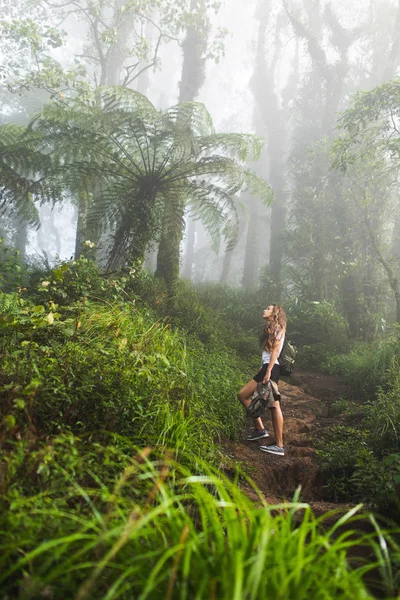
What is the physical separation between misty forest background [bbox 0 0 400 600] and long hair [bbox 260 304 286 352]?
831 mm

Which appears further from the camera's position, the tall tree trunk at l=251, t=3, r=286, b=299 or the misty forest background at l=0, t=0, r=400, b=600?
the tall tree trunk at l=251, t=3, r=286, b=299

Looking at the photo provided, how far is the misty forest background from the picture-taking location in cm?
143

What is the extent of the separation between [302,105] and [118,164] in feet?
48.4

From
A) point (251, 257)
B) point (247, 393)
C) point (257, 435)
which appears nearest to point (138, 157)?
point (247, 393)

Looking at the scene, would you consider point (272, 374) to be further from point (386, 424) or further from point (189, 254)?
point (189, 254)

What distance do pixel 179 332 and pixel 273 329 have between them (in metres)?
2.57

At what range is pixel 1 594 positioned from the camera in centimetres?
129

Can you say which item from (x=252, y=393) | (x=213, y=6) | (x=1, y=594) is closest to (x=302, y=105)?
(x=213, y=6)

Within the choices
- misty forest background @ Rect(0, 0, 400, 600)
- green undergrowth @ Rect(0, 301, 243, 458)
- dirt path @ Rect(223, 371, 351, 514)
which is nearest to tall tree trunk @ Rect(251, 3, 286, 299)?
misty forest background @ Rect(0, 0, 400, 600)

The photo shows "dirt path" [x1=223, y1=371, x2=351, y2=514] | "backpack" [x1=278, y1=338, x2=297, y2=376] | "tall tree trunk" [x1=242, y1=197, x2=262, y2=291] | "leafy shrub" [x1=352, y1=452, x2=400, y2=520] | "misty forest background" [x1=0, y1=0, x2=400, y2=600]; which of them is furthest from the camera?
"tall tree trunk" [x1=242, y1=197, x2=262, y2=291]

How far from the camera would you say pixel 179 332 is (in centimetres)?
671

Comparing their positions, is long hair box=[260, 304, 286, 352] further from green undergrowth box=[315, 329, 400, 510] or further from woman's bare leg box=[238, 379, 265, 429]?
green undergrowth box=[315, 329, 400, 510]

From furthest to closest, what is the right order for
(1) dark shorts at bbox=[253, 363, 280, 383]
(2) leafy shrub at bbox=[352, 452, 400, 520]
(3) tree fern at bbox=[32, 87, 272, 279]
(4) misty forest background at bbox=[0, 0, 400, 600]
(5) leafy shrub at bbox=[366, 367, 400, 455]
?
(3) tree fern at bbox=[32, 87, 272, 279] → (1) dark shorts at bbox=[253, 363, 280, 383] → (5) leafy shrub at bbox=[366, 367, 400, 455] → (2) leafy shrub at bbox=[352, 452, 400, 520] → (4) misty forest background at bbox=[0, 0, 400, 600]

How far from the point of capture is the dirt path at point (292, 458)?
128 inches
